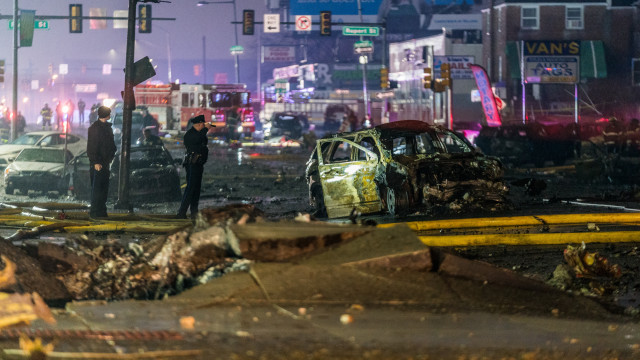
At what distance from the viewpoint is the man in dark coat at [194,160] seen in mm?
13180

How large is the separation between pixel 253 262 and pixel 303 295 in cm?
64

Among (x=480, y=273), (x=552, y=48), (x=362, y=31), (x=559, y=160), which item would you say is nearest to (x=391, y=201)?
(x=480, y=273)

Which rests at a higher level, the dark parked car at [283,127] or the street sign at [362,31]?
the street sign at [362,31]

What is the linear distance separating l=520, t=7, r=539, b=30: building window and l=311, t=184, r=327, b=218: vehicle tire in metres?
41.4

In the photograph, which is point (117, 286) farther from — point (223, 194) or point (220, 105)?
point (220, 105)

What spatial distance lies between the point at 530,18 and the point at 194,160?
4297 cm

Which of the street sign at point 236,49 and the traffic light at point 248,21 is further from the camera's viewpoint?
the street sign at point 236,49

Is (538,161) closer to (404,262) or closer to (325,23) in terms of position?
(325,23)

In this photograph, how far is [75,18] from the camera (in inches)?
1547

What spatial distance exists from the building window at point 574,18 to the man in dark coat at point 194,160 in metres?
43.3

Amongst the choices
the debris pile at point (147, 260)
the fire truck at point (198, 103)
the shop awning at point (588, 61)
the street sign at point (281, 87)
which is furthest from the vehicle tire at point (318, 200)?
the street sign at point (281, 87)

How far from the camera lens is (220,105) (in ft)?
141

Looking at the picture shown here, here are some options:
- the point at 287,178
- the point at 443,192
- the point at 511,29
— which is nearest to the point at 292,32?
the point at 511,29

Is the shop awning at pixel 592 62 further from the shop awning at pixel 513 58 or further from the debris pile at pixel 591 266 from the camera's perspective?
the debris pile at pixel 591 266
